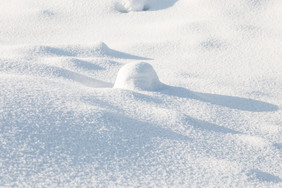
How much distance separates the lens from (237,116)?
2541 millimetres

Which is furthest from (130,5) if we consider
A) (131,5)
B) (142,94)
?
(142,94)

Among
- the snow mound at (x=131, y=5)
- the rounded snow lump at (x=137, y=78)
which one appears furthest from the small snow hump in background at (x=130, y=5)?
the rounded snow lump at (x=137, y=78)

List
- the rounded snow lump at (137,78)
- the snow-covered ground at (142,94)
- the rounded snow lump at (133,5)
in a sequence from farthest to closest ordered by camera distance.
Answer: the rounded snow lump at (133,5) < the rounded snow lump at (137,78) < the snow-covered ground at (142,94)

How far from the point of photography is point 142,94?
257cm

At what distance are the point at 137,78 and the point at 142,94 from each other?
0.59 ft

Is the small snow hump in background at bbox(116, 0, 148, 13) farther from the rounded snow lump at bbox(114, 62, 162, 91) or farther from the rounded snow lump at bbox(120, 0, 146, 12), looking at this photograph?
the rounded snow lump at bbox(114, 62, 162, 91)

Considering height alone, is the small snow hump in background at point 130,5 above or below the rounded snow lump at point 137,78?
above

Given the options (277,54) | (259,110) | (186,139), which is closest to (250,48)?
(277,54)

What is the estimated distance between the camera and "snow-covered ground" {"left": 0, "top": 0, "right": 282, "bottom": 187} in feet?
5.87

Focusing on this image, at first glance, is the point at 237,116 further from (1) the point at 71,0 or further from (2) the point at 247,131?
(1) the point at 71,0

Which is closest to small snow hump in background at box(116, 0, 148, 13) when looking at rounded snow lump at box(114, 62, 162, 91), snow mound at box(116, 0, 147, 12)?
snow mound at box(116, 0, 147, 12)

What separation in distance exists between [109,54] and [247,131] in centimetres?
163

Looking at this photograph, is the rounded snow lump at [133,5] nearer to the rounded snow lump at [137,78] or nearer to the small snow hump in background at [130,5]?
the small snow hump in background at [130,5]

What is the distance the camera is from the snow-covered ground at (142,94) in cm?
179
